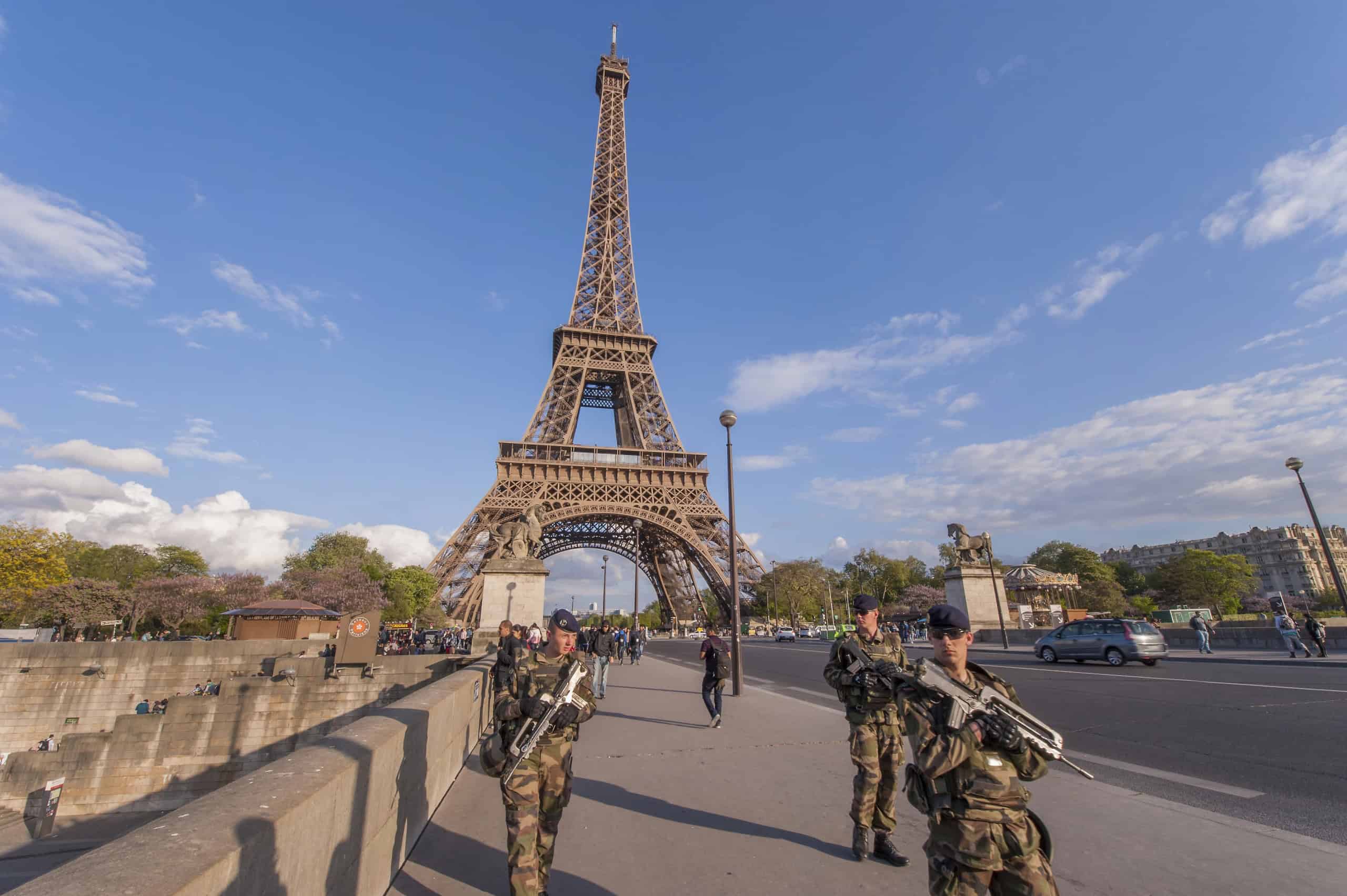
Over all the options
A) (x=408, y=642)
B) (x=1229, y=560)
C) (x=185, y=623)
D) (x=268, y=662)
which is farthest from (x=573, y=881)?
(x=1229, y=560)

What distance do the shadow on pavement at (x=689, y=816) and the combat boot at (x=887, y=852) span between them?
199mm

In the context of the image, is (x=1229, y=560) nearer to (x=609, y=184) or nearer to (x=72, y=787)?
(x=609, y=184)

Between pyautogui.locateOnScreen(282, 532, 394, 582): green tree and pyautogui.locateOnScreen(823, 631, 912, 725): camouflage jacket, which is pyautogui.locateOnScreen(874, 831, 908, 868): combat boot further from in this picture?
pyautogui.locateOnScreen(282, 532, 394, 582): green tree

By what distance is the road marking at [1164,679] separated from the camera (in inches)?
426

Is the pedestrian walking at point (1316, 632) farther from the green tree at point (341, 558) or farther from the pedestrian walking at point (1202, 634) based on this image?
the green tree at point (341, 558)

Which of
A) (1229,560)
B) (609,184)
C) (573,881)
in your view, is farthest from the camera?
(1229,560)

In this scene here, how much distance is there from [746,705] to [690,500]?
3351cm

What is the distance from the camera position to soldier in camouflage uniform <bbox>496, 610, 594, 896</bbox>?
347cm

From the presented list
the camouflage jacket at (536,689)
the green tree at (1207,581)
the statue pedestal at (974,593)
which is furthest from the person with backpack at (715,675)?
the green tree at (1207,581)

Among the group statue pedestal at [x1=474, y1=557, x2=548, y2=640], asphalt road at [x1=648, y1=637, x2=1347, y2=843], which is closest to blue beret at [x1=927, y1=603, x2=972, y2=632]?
asphalt road at [x1=648, y1=637, x2=1347, y2=843]

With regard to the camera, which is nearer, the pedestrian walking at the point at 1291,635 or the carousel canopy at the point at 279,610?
the pedestrian walking at the point at 1291,635

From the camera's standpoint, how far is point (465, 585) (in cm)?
3941

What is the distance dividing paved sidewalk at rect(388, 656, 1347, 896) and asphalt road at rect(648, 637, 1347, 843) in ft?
1.76

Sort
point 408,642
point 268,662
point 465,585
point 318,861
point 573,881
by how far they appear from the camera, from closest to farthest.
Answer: point 318,861 < point 573,881 < point 268,662 < point 408,642 < point 465,585
